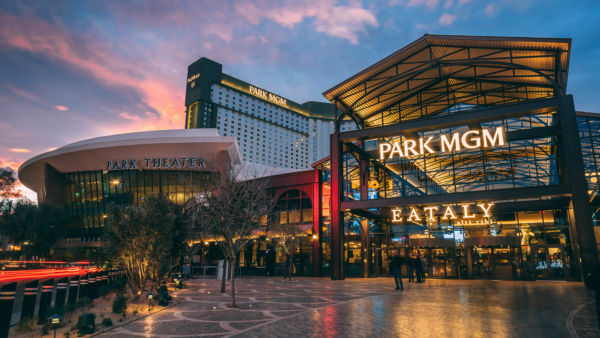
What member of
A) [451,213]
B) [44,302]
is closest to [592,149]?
[451,213]

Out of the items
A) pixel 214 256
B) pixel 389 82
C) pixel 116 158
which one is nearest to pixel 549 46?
pixel 389 82

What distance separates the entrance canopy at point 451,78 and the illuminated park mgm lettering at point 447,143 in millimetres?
4838

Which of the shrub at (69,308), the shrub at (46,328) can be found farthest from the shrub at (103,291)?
the shrub at (46,328)

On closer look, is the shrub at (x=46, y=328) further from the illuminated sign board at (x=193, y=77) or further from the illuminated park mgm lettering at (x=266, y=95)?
the illuminated park mgm lettering at (x=266, y=95)

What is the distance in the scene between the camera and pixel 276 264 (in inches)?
1438

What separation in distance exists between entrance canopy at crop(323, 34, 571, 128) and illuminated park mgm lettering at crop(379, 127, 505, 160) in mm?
4838

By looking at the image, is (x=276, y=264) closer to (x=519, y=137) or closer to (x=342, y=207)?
(x=342, y=207)

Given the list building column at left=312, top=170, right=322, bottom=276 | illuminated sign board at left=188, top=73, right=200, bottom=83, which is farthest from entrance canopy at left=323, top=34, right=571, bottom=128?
illuminated sign board at left=188, top=73, right=200, bottom=83

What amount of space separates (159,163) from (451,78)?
3999 centimetres

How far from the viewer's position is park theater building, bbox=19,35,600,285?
81.1ft

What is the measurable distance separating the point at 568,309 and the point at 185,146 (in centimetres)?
4526

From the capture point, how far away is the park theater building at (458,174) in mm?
24734

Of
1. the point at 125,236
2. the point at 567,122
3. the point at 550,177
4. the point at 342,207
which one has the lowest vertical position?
the point at 125,236

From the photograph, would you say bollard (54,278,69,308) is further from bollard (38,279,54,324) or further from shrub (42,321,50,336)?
shrub (42,321,50,336)
